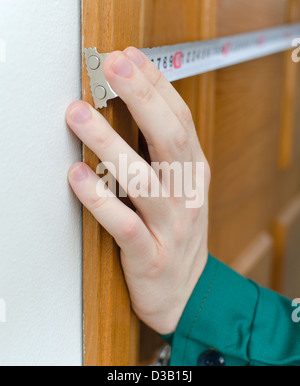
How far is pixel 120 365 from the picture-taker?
0.55m

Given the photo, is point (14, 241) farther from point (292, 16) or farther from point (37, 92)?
point (292, 16)

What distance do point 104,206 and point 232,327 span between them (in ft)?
0.82

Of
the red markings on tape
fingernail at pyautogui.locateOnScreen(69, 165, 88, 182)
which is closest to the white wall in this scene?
fingernail at pyautogui.locateOnScreen(69, 165, 88, 182)

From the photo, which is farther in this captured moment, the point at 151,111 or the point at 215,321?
the point at 215,321

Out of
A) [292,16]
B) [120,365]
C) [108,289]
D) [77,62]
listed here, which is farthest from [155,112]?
[292,16]

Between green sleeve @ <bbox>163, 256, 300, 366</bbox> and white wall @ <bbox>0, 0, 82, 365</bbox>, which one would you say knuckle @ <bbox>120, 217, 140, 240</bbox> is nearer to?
white wall @ <bbox>0, 0, 82, 365</bbox>

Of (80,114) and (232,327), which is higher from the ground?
(80,114)

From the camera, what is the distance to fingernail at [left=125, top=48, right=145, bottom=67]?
0.42 metres

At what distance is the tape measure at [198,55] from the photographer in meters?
0.43

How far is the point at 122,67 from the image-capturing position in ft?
1.32

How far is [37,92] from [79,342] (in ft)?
0.90

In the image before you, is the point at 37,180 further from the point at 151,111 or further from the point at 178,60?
the point at 178,60

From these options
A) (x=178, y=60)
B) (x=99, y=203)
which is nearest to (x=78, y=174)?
(x=99, y=203)

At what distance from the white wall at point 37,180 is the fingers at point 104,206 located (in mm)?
16
